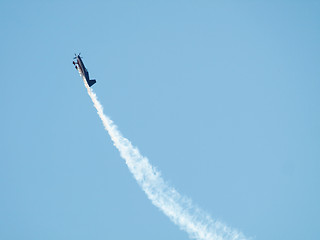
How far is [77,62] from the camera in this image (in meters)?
56.2

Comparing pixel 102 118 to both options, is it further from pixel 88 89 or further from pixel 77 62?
pixel 77 62

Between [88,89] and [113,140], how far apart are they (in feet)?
33.2

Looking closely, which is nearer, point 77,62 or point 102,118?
point 77,62

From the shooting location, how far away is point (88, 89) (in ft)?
205

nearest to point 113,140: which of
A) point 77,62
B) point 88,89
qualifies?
point 88,89

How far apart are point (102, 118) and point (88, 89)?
572cm

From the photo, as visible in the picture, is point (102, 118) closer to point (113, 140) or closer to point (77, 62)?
point (113, 140)

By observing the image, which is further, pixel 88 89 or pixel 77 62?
pixel 88 89

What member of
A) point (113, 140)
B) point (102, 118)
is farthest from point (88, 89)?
point (113, 140)

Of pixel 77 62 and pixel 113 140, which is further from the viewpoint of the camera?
pixel 113 140

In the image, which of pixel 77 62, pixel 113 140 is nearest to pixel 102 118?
pixel 113 140

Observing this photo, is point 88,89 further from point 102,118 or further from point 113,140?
point 113,140
